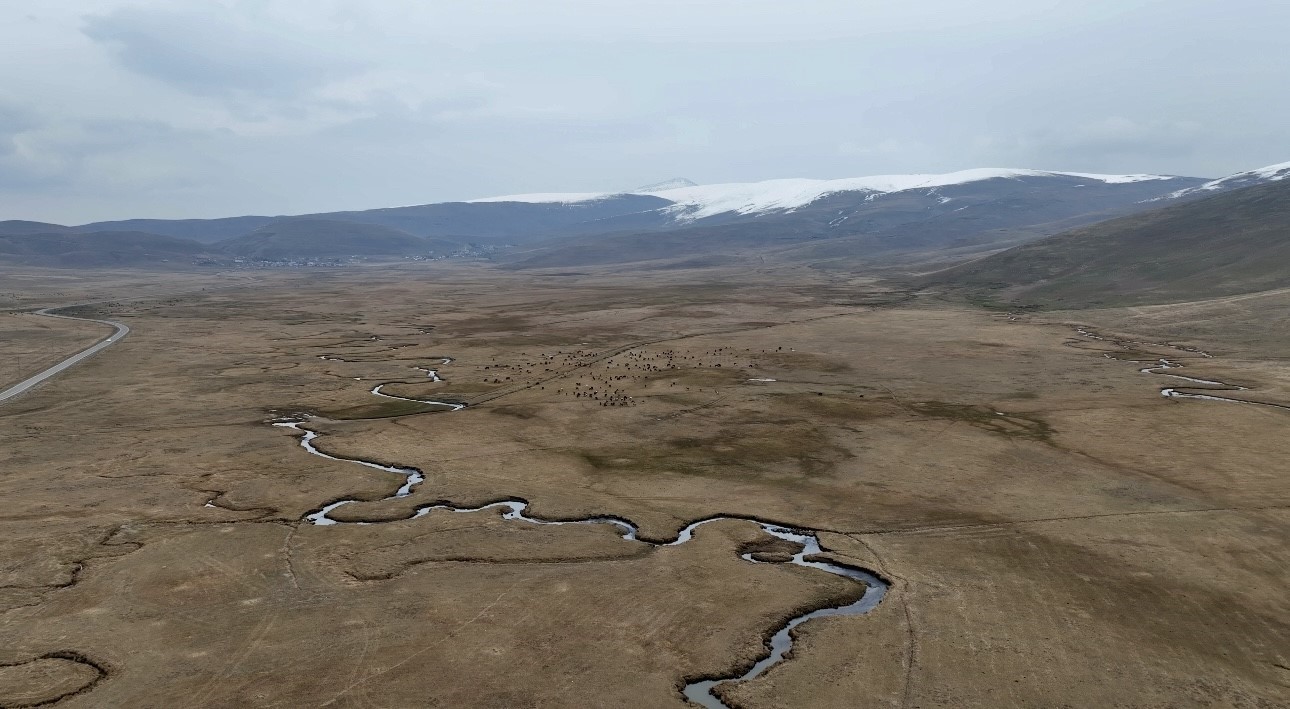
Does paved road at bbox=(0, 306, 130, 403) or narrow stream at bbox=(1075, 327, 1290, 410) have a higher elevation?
narrow stream at bbox=(1075, 327, 1290, 410)

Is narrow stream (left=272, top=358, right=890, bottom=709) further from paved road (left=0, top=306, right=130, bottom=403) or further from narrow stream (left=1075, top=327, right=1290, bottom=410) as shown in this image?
narrow stream (left=1075, top=327, right=1290, bottom=410)

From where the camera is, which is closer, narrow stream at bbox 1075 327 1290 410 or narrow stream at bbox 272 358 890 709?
narrow stream at bbox 272 358 890 709

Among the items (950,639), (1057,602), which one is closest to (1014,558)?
(1057,602)

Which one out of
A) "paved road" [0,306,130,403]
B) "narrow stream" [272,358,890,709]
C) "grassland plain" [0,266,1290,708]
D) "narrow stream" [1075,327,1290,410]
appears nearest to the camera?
"grassland plain" [0,266,1290,708]

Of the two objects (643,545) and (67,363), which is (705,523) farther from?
(67,363)

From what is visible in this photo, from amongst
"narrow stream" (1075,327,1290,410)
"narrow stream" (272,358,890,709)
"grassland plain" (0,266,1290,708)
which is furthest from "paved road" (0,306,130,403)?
"narrow stream" (1075,327,1290,410)
